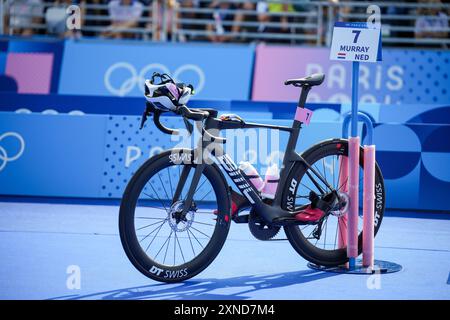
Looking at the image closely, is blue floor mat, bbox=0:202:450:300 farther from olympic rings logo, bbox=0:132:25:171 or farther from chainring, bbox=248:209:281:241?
olympic rings logo, bbox=0:132:25:171

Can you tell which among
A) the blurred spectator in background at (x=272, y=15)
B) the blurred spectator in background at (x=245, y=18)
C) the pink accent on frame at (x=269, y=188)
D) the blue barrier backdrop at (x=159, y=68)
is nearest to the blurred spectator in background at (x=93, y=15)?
the blue barrier backdrop at (x=159, y=68)

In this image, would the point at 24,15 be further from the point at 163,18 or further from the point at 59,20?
the point at 163,18

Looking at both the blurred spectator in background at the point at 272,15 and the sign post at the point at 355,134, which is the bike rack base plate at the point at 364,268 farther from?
the blurred spectator in background at the point at 272,15

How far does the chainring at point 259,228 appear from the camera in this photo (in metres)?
5.89

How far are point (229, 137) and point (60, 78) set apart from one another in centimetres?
575

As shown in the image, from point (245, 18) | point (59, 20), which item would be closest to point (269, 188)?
point (59, 20)

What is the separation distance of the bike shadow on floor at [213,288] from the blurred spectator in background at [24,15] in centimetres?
858

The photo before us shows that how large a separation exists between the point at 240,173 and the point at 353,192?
32.8 inches

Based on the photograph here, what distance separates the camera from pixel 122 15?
1369 centimetres

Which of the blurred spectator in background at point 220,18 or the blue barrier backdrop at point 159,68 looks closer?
the blue barrier backdrop at point 159,68

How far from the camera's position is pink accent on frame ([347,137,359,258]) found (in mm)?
6023

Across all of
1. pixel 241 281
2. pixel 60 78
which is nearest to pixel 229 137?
pixel 241 281

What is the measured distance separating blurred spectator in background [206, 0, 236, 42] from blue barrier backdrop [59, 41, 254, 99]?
861mm

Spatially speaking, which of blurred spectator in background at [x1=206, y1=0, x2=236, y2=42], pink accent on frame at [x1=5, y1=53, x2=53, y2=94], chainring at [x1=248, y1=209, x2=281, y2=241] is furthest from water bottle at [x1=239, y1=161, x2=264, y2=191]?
blurred spectator in background at [x1=206, y1=0, x2=236, y2=42]
